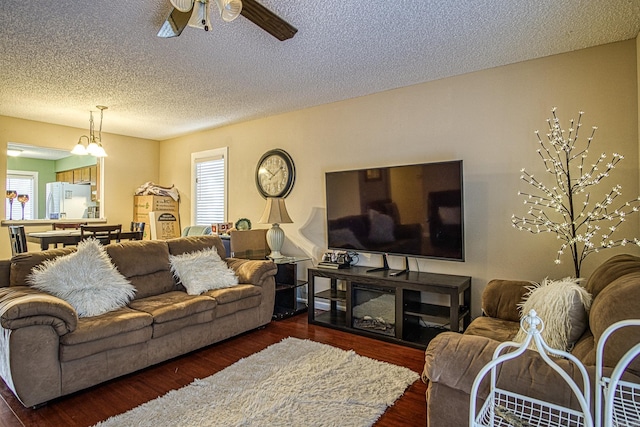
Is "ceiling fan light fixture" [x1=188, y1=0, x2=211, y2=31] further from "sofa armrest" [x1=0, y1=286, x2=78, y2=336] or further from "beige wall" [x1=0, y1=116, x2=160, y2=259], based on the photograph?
"beige wall" [x1=0, y1=116, x2=160, y2=259]

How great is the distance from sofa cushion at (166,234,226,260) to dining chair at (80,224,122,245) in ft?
2.75

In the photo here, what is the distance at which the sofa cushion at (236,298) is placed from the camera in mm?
3170

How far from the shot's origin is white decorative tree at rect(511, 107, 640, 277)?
268 centimetres

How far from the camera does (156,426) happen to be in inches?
77.9

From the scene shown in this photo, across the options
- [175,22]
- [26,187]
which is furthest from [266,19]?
[26,187]

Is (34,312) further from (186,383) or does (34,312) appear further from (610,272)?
Result: (610,272)

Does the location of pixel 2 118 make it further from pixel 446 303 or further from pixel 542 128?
pixel 542 128

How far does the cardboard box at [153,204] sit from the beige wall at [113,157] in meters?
0.15

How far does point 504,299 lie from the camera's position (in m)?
2.60

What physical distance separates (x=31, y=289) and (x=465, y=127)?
381 cm

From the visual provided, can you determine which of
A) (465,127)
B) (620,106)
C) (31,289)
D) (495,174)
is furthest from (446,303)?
(31,289)

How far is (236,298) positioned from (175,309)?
601 mm

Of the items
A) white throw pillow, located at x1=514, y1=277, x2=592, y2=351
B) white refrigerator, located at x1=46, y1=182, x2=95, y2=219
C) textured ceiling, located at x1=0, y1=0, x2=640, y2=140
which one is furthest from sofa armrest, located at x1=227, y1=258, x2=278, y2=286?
white refrigerator, located at x1=46, y1=182, x2=95, y2=219

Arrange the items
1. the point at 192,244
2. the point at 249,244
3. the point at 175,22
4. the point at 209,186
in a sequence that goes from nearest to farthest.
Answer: the point at 175,22 → the point at 192,244 → the point at 249,244 → the point at 209,186
